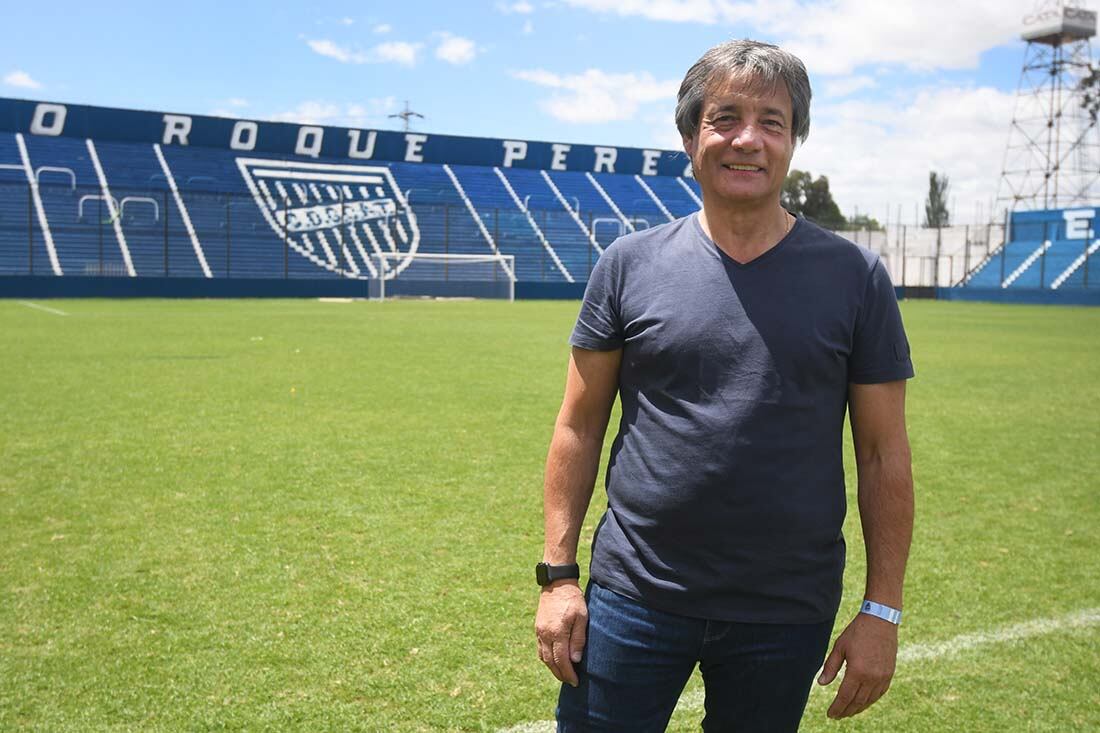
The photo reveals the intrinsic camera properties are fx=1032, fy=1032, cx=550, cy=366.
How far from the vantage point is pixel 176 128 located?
156 feet

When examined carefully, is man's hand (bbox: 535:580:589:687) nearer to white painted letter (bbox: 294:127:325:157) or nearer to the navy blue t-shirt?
the navy blue t-shirt

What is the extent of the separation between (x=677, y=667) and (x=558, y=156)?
5615 cm

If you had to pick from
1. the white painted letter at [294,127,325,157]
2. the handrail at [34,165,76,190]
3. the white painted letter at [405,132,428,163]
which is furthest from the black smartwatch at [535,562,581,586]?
the white painted letter at [405,132,428,163]

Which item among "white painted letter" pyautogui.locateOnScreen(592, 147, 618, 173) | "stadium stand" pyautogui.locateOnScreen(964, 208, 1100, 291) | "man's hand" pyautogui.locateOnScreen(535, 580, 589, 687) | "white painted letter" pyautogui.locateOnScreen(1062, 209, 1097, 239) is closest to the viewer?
"man's hand" pyautogui.locateOnScreen(535, 580, 589, 687)

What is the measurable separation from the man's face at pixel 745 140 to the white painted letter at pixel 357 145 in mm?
51182

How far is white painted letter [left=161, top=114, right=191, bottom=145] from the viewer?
47281mm

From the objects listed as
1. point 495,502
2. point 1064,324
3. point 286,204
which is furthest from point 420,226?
point 495,502

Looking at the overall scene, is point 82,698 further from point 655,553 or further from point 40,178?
point 40,178

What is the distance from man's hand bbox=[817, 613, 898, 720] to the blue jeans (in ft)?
0.23

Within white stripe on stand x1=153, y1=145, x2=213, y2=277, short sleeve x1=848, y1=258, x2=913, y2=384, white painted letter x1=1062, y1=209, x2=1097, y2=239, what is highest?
white painted letter x1=1062, y1=209, x2=1097, y2=239

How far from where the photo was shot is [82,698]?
12.1 feet

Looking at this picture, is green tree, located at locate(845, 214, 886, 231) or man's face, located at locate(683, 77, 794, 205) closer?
man's face, located at locate(683, 77, 794, 205)

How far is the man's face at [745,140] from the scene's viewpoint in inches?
80.8

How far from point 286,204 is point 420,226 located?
6338 millimetres
